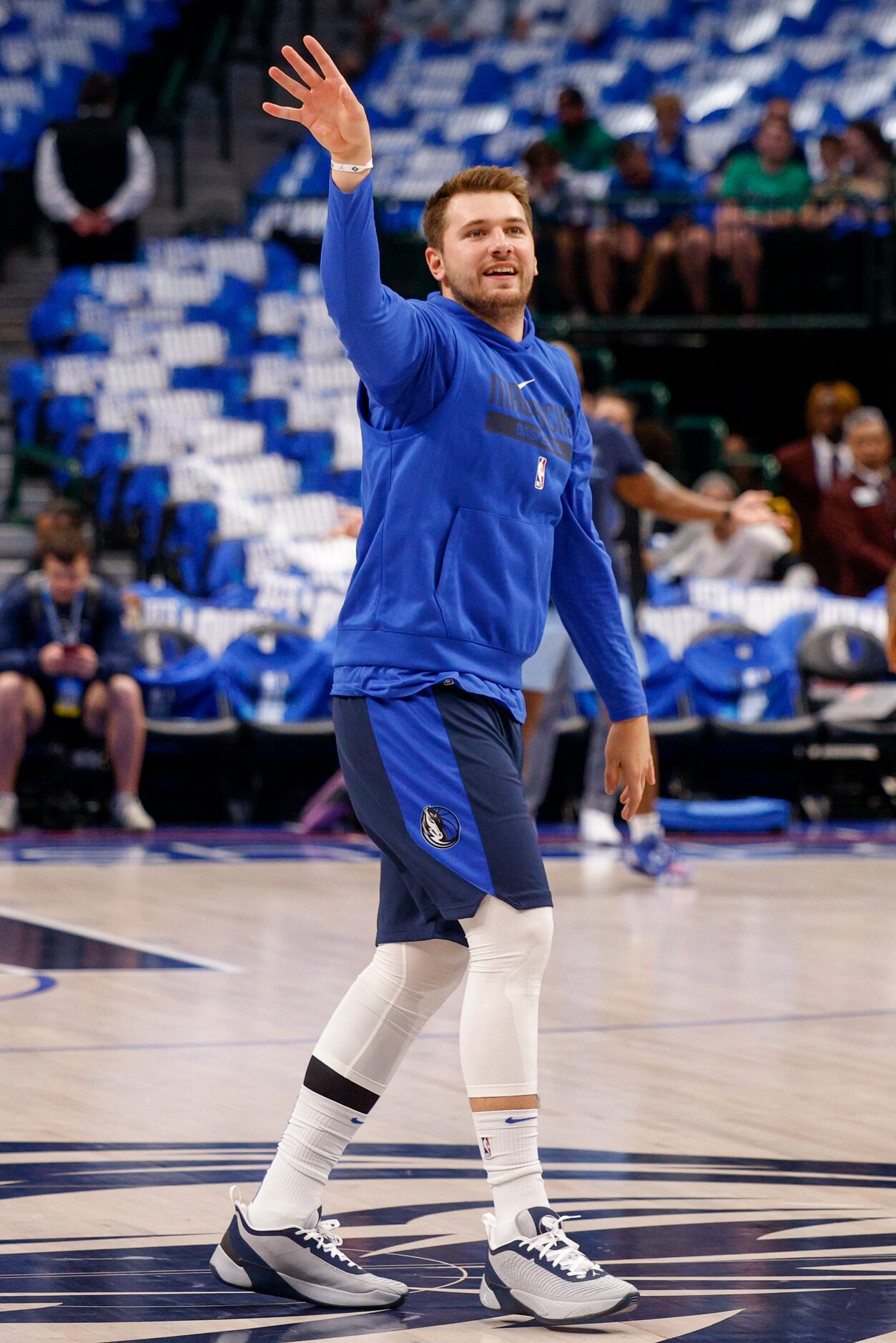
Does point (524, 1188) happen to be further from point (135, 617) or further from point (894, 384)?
point (894, 384)

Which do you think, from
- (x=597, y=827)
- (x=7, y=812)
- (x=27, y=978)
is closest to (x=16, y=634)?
(x=7, y=812)

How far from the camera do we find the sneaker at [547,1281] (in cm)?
353

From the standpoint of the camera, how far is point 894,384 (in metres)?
16.9

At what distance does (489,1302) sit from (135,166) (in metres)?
13.7

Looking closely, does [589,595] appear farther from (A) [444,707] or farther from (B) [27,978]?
(B) [27,978]

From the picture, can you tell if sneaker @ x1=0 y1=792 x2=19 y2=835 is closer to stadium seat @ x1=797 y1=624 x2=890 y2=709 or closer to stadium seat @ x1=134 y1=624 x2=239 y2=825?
stadium seat @ x1=134 y1=624 x2=239 y2=825

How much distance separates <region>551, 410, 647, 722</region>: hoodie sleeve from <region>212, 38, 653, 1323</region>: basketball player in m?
0.12

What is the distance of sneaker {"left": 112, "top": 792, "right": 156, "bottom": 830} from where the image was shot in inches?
430

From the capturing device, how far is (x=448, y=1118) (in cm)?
508

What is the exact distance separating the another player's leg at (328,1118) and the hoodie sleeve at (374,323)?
2.98ft

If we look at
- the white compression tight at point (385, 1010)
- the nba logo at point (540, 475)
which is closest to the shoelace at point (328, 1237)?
the white compression tight at point (385, 1010)

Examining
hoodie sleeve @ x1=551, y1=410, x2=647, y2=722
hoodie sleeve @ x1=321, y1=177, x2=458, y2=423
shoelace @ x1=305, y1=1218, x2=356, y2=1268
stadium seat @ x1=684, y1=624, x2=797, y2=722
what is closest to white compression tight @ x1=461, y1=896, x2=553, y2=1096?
shoelace @ x1=305, y1=1218, x2=356, y2=1268

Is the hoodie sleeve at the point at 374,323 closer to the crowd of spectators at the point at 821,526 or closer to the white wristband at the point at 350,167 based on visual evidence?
the white wristband at the point at 350,167

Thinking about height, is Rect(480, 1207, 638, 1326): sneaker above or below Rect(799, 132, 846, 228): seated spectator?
below
